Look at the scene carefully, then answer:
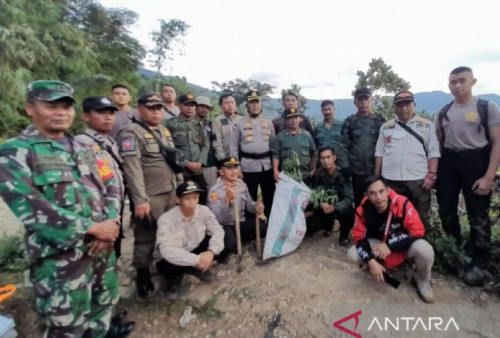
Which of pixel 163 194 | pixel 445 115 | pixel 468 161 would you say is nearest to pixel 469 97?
pixel 445 115

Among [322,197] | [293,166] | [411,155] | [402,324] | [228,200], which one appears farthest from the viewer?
[293,166]

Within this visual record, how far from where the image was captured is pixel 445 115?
338cm

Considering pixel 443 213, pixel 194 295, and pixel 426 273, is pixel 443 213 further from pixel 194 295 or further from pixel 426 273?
pixel 194 295

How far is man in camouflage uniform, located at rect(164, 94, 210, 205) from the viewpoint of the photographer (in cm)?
411

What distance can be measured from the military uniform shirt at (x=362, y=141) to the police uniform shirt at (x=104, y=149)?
3.18 meters

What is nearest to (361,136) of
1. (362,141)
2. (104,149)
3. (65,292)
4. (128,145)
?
(362,141)

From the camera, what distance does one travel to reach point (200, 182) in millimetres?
4340

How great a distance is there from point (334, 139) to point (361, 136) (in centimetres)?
45

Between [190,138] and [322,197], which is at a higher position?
[190,138]

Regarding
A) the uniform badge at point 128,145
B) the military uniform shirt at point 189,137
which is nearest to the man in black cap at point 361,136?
the military uniform shirt at point 189,137

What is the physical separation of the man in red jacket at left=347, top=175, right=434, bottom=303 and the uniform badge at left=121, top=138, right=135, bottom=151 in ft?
8.33

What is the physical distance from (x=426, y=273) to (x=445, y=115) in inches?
70.2

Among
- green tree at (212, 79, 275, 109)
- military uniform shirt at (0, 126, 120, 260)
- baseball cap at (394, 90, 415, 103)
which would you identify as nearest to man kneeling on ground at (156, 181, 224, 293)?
military uniform shirt at (0, 126, 120, 260)

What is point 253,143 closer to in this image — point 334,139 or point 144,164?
point 334,139
